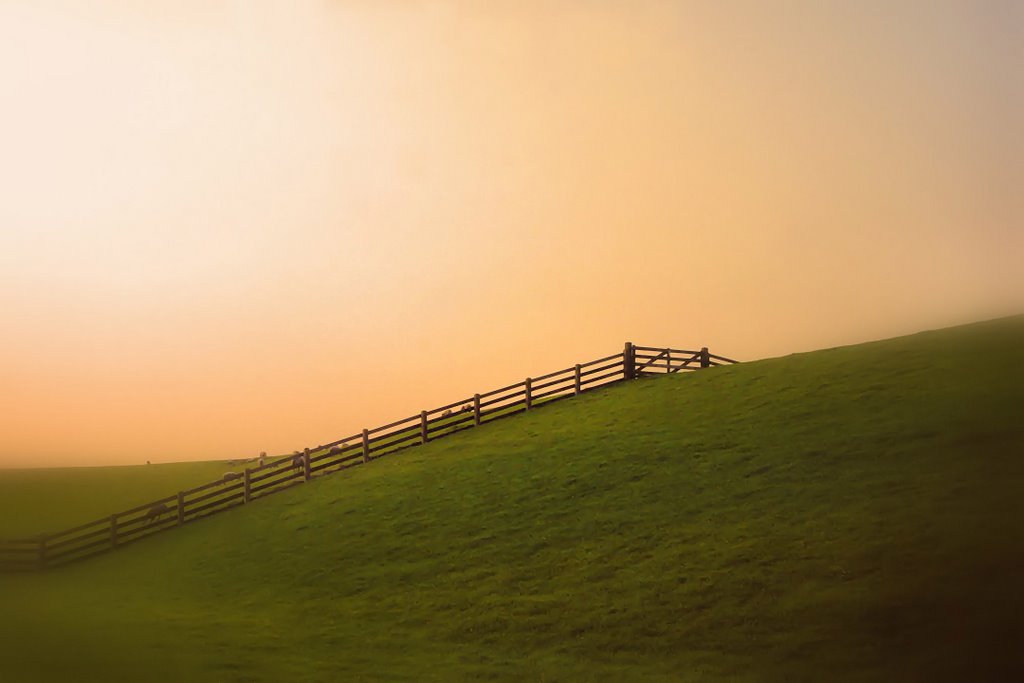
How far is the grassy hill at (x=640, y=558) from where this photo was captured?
45.4 ft

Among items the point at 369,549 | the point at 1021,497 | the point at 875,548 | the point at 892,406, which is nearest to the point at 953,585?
the point at 875,548

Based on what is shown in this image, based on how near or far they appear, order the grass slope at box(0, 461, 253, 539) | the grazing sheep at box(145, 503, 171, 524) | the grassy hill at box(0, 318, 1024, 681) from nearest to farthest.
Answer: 1. the grassy hill at box(0, 318, 1024, 681)
2. the grazing sheep at box(145, 503, 171, 524)
3. the grass slope at box(0, 461, 253, 539)

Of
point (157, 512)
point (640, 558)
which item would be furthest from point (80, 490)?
point (640, 558)

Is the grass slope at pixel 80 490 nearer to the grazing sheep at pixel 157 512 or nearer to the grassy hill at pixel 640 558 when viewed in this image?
the grazing sheep at pixel 157 512

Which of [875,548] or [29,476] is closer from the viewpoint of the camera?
[875,548]

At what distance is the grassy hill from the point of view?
13.9 metres

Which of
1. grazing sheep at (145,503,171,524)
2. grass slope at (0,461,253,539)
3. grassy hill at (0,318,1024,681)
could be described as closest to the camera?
grassy hill at (0,318,1024,681)

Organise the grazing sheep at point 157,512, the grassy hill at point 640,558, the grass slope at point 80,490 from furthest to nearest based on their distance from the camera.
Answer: the grass slope at point 80,490
the grazing sheep at point 157,512
the grassy hill at point 640,558

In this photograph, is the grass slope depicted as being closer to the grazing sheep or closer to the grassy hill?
the grazing sheep

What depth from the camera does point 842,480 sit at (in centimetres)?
1819

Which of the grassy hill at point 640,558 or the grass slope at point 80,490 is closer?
the grassy hill at point 640,558

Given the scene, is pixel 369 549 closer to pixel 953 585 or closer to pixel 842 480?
pixel 842 480

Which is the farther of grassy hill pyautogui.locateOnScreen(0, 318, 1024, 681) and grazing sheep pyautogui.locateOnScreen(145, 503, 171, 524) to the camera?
grazing sheep pyautogui.locateOnScreen(145, 503, 171, 524)

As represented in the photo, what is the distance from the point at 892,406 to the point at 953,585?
27.1ft
